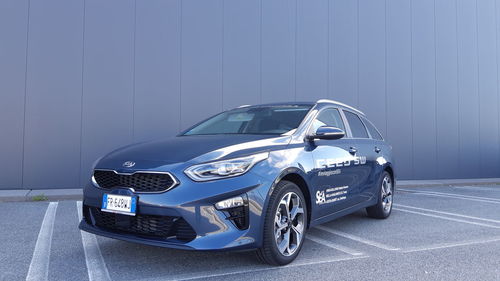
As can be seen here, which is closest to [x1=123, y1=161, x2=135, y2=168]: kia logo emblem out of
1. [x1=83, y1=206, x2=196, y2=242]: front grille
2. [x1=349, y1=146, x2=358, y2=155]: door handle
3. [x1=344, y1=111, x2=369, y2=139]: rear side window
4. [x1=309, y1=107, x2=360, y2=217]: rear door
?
[x1=83, y1=206, x2=196, y2=242]: front grille

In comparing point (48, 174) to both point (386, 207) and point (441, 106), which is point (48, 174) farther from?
point (441, 106)

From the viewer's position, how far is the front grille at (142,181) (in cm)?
279

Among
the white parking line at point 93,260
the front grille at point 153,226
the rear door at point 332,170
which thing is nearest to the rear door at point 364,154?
the rear door at point 332,170

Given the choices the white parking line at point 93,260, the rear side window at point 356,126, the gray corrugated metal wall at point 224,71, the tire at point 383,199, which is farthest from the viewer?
the gray corrugated metal wall at point 224,71

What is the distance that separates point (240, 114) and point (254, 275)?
2.00 meters

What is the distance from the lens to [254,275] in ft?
9.62

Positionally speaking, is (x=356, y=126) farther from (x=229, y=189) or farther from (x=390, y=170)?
(x=229, y=189)

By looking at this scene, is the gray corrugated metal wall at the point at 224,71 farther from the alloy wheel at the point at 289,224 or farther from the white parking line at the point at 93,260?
the alloy wheel at the point at 289,224

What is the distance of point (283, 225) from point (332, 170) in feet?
3.15

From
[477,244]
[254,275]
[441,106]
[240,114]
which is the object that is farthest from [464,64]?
[254,275]

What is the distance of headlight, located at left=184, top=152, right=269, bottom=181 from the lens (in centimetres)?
280

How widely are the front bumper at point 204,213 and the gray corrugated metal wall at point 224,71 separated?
5938 mm

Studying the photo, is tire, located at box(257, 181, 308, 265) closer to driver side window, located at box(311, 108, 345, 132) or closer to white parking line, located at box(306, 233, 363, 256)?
white parking line, located at box(306, 233, 363, 256)

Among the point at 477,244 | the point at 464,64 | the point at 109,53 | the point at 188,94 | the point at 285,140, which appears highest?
the point at 464,64
